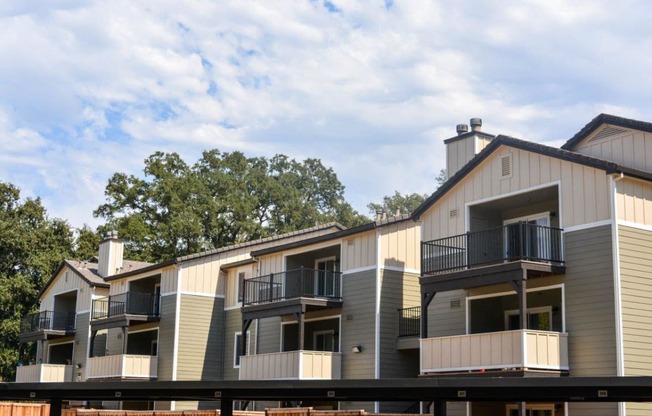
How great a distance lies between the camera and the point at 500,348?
25.0m

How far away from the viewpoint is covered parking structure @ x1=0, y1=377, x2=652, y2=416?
1106 centimetres

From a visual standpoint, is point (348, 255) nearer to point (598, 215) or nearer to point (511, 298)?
point (511, 298)

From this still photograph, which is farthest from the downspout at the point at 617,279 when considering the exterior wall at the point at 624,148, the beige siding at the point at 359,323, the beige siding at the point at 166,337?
the beige siding at the point at 166,337

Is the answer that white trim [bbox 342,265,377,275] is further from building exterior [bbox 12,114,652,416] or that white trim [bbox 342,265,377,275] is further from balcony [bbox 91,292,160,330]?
balcony [bbox 91,292,160,330]

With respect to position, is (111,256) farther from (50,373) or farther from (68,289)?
(50,373)

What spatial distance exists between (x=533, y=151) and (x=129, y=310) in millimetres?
22337

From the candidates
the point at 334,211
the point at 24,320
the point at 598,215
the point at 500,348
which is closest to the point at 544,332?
the point at 500,348

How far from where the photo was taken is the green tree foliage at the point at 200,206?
65562 mm

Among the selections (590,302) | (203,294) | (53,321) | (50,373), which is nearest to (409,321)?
(590,302)

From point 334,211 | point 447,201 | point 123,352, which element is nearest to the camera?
point 447,201

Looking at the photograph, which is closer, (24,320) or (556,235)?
(556,235)

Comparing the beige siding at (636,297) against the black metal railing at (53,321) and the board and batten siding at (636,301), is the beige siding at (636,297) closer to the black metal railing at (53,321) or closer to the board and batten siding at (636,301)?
the board and batten siding at (636,301)

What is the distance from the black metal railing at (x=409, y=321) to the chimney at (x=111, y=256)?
2179cm

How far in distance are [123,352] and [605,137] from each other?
23894 mm
